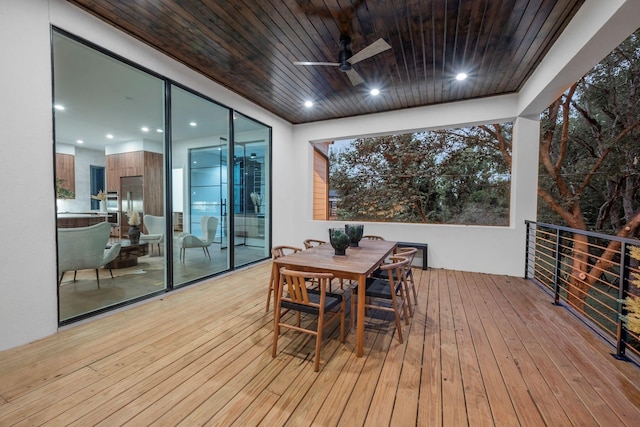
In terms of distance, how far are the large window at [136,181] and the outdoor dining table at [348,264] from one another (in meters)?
2.08

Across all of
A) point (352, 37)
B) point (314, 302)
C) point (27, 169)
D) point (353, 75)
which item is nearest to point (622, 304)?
point (314, 302)

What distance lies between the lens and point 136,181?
365 cm

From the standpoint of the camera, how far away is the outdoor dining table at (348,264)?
83.7 inches

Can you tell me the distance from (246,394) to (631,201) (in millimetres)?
7986

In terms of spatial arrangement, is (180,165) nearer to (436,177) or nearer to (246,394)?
(246,394)

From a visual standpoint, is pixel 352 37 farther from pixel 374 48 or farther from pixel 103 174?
pixel 103 174

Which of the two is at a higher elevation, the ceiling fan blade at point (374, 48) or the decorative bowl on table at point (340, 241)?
the ceiling fan blade at point (374, 48)

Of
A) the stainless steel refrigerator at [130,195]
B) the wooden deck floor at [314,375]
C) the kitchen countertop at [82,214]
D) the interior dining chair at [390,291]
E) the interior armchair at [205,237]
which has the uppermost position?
the stainless steel refrigerator at [130,195]

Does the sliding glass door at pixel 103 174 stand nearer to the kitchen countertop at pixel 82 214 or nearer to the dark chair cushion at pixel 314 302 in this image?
the kitchen countertop at pixel 82 214

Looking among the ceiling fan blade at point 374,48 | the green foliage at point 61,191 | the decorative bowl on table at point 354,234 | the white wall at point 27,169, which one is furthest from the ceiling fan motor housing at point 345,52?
the green foliage at point 61,191

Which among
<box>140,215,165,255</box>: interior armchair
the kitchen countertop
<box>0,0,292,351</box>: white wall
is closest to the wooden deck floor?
<box>0,0,292,351</box>: white wall

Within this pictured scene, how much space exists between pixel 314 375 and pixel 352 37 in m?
3.43

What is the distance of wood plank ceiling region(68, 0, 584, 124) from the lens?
8.25 ft

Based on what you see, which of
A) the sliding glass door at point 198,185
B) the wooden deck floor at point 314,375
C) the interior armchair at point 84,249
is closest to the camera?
the wooden deck floor at point 314,375
